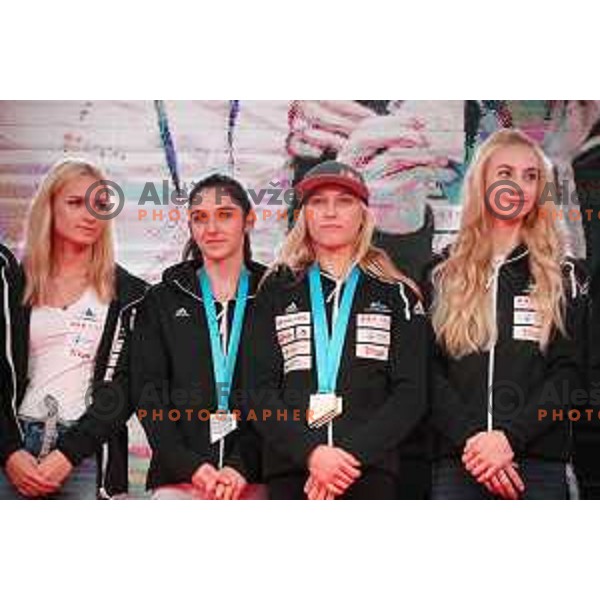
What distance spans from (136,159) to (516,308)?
5.15 feet

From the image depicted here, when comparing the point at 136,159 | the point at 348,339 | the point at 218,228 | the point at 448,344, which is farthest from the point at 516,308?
the point at 136,159

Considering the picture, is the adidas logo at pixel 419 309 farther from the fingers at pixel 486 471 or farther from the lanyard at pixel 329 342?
the fingers at pixel 486 471

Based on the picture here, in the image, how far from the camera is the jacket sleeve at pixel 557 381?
19.2ft

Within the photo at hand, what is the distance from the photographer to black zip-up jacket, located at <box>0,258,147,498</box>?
5.94 metres

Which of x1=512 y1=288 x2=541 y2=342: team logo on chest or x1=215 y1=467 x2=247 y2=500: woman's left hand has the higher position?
x1=512 y1=288 x2=541 y2=342: team logo on chest

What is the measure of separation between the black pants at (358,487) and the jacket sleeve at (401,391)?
0.23ft

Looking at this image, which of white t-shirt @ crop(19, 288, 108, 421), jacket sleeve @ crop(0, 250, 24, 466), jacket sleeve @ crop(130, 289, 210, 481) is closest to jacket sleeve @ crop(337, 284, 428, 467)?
jacket sleeve @ crop(130, 289, 210, 481)

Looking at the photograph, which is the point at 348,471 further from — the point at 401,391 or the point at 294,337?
the point at 294,337

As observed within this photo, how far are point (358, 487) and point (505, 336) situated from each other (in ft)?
2.62

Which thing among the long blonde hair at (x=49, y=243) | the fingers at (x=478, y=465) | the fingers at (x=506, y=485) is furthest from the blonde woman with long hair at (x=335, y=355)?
the long blonde hair at (x=49, y=243)

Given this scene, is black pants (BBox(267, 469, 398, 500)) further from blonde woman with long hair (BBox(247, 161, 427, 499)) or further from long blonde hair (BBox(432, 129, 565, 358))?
long blonde hair (BBox(432, 129, 565, 358))

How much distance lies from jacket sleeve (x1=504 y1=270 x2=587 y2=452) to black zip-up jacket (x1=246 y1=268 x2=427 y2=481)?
384 mm

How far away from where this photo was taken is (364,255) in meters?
5.92

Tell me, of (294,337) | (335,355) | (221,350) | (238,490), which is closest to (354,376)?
(335,355)
